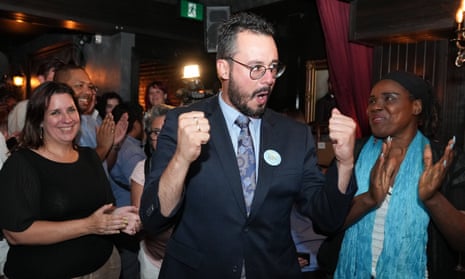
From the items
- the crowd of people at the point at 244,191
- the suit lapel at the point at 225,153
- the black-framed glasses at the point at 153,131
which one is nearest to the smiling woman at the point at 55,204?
the crowd of people at the point at 244,191

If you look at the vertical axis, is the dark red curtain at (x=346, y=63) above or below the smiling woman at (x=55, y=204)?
above

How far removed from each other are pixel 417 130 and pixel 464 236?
0.66 metres

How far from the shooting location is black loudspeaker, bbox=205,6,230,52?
241 inches

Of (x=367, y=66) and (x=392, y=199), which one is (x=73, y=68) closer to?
(x=392, y=199)

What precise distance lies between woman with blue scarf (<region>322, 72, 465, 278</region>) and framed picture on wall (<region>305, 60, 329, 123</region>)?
10.5 feet

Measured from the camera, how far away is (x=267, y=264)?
4.95ft

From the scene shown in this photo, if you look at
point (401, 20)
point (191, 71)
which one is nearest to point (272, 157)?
point (401, 20)

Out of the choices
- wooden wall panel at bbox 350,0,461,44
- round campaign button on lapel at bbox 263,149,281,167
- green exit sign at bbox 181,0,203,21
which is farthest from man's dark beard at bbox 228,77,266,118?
green exit sign at bbox 181,0,203,21

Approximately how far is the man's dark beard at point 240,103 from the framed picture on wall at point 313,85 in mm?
→ 4025

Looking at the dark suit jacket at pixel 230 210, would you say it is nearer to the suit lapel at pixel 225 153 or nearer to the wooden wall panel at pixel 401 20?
the suit lapel at pixel 225 153

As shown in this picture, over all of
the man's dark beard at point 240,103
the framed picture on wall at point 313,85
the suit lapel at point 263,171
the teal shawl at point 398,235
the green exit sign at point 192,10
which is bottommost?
the teal shawl at point 398,235

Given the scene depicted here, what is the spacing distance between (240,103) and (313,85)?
4.14m

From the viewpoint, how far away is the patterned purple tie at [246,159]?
1516 millimetres

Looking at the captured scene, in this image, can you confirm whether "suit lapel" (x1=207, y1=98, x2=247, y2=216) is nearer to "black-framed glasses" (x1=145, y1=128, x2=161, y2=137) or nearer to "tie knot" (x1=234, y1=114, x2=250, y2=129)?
"tie knot" (x1=234, y1=114, x2=250, y2=129)
